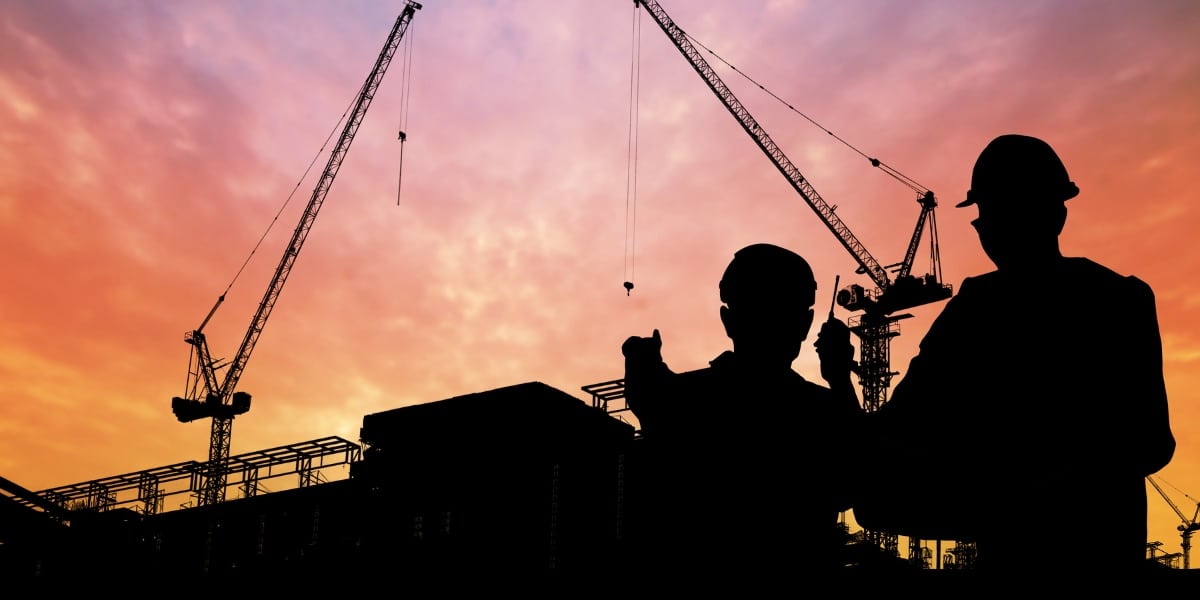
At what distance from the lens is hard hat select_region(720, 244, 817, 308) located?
3309 millimetres

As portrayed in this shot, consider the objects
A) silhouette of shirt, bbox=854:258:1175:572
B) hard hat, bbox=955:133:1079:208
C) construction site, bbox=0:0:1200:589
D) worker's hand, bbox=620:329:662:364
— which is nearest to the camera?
silhouette of shirt, bbox=854:258:1175:572

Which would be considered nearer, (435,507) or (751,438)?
(751,438)

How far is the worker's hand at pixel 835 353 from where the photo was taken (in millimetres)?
3209

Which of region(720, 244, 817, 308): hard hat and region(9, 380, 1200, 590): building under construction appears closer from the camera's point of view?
region(720, 244, 817, 308): hard hat

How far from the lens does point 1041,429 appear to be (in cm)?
273

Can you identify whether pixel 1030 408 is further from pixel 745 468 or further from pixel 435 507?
pixel 435 507

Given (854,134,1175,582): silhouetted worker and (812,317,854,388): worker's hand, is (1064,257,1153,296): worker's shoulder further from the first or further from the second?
(812,317,854,388): worker's hand

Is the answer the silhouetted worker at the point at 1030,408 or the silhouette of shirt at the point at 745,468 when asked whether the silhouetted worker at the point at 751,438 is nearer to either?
the silhouette of shirt at the point at 745,468

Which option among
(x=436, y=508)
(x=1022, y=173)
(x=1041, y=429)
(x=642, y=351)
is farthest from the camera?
(x=436, y=508)

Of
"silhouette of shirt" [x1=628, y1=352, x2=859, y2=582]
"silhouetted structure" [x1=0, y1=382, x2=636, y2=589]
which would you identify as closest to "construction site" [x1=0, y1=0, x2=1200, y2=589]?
"silhouetted structure" [x1=0, y1=382, x2=636, y2=589]

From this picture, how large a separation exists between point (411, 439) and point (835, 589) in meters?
52.3

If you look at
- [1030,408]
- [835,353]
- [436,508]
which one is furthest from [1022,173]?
[436,508]

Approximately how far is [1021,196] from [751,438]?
1067 mm

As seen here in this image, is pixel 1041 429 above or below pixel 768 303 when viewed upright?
below
